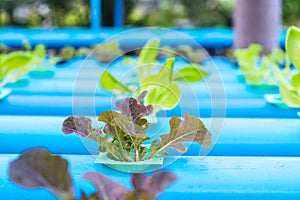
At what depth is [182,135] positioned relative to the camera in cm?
53

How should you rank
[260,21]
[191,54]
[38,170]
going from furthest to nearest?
[260,21], [191,54], [38,170]

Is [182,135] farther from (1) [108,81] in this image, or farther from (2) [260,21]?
(2) [260,21]

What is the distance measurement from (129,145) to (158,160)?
34 mm

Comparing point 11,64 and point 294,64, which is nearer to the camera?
point 294,64

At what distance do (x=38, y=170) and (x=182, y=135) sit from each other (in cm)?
20

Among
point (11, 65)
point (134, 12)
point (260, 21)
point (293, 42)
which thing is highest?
point (293, 42)

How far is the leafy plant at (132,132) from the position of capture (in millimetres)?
509

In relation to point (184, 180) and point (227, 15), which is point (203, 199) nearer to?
point (184, 180)

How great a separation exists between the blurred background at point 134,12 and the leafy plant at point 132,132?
5.94 meters

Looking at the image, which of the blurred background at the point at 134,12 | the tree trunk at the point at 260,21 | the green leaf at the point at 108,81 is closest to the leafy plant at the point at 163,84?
the green leaf at the point at 108,81

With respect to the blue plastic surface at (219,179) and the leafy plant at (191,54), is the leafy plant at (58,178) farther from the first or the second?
the leafy plant at (191,54)

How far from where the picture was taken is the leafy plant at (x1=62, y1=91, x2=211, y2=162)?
0.51 metres

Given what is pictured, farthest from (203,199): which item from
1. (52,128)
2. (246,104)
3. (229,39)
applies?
(229,39)

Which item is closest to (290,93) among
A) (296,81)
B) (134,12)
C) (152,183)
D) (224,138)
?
(296,81)
